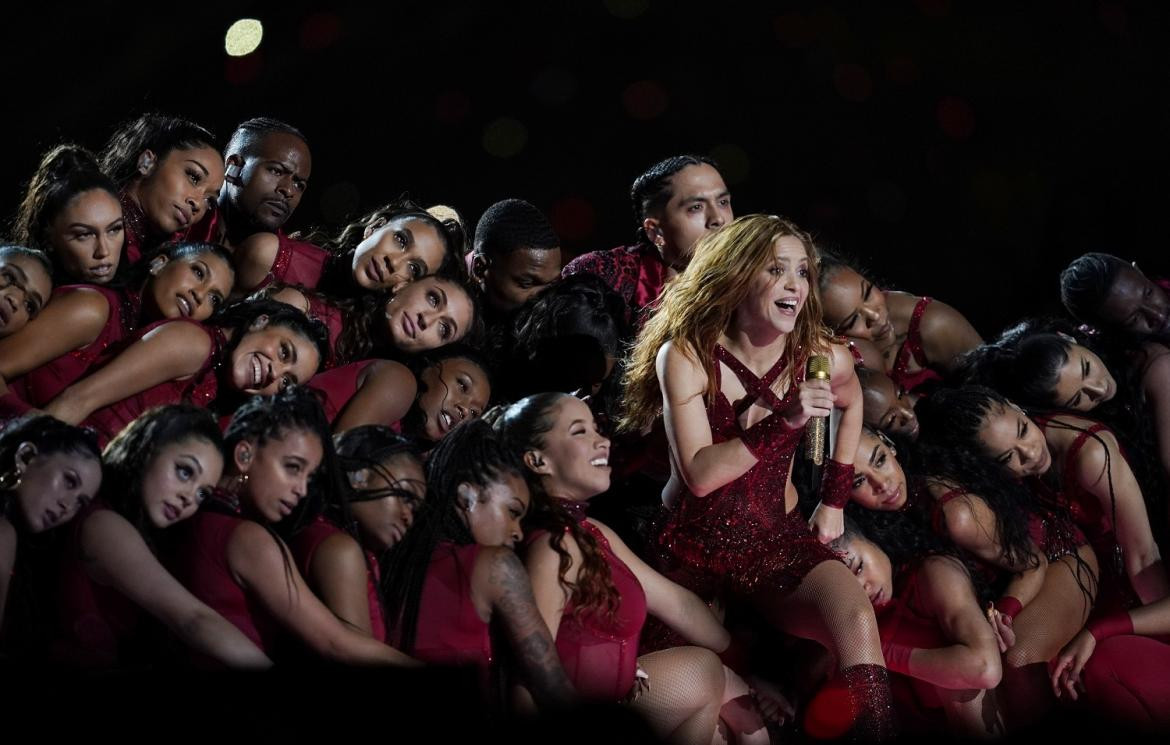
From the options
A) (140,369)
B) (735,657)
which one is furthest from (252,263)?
(735,657)

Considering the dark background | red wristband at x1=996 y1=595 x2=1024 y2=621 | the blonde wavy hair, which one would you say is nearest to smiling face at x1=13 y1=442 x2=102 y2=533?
the blonde wavy hair

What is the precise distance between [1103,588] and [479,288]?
1821mm

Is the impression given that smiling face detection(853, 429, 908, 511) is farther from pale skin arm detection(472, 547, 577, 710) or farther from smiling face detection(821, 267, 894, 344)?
pale skin arm detection(472, 547, 577, 710)

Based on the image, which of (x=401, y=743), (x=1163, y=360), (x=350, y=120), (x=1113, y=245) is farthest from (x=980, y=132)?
(x=401, y=743)

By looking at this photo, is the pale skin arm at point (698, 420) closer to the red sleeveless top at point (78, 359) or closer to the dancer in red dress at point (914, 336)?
the dancer in red dress at point (914, 336)

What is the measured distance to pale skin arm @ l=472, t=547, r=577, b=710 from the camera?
8.82ft

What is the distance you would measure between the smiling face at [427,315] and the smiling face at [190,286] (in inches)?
16.3

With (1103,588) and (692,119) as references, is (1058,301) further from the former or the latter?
(1103,588)

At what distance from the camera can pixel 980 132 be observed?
5664 millimetres

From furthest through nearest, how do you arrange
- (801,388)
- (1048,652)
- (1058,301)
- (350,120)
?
(1058,301) → (350,120) → (1048,652) → (801,388)

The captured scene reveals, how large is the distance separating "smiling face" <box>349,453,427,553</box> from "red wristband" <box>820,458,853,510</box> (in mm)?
986

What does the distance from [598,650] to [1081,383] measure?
174 cm

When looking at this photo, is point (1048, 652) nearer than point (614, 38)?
Yes

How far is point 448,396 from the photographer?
3477 mm
